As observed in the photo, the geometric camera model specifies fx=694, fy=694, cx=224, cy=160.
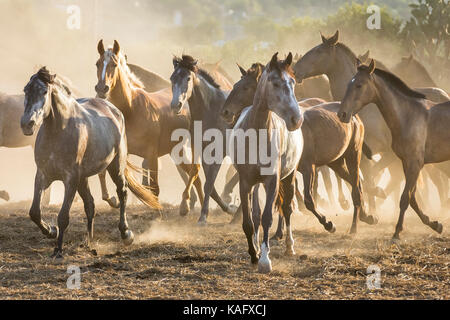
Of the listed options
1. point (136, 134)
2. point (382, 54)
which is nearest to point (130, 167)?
point (136, 134)

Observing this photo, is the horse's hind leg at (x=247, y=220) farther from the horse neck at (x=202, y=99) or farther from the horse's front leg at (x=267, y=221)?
the horse neck at (x=202, y=99)

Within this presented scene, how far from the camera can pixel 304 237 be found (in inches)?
324

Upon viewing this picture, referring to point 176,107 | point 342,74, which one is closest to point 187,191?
point 176,107

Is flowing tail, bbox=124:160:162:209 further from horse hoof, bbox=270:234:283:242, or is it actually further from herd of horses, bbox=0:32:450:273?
horse hoof, bbox=270:234:283:242

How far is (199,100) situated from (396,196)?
172 inches

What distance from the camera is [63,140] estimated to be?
6773mm

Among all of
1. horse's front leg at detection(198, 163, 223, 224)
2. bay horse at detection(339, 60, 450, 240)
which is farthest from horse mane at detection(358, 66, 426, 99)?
horse's front leg at detection(198, 163, 223, 224)

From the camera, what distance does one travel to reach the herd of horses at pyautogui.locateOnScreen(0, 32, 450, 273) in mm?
6352

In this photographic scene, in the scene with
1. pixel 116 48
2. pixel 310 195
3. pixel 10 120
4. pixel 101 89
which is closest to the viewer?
pixel 310 195

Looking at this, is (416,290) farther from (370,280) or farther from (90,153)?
(90,153)

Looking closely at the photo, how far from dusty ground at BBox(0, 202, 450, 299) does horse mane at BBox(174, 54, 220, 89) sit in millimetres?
1933

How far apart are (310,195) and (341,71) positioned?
3.22 metres

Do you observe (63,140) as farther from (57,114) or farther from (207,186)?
(207,186)

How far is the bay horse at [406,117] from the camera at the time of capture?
8180mm
